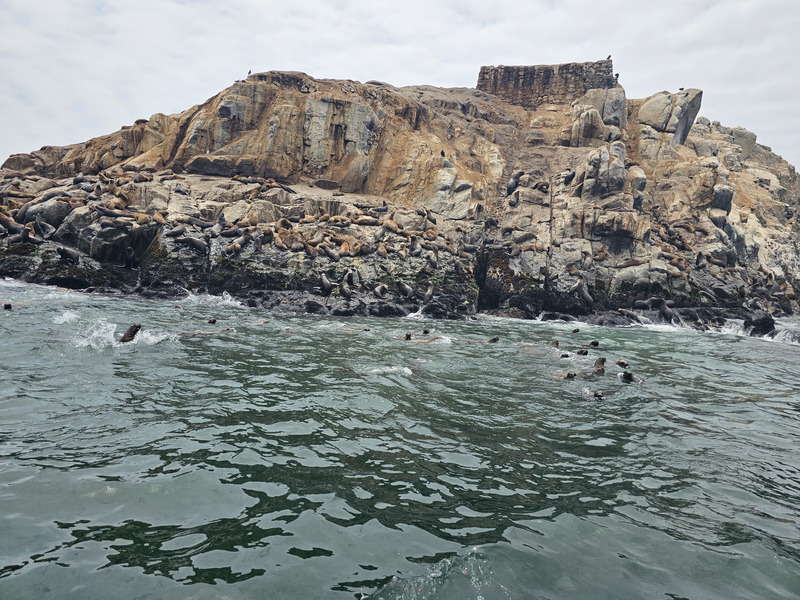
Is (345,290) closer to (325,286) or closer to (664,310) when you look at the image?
(325,286)

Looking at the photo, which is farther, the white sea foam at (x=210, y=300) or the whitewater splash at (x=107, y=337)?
the white sea foam at (x=210, y=300)

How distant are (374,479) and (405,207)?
32.9 m

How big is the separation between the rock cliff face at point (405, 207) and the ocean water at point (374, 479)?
13866mm

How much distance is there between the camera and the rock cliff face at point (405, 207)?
84.9ft

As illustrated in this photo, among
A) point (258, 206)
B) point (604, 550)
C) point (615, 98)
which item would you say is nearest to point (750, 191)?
point (615, 98)

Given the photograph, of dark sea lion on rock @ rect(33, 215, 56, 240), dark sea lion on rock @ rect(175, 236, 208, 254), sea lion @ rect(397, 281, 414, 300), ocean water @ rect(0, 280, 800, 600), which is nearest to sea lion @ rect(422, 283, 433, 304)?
sea lion @ rect(397, 281, 414, 300)

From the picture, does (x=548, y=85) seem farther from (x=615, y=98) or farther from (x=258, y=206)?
(x=258, y=206)

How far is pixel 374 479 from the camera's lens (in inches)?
242

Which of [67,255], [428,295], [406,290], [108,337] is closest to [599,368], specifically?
[428,295]

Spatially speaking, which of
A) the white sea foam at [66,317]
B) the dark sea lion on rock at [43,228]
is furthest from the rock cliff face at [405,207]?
the white sea foam at [66,317]

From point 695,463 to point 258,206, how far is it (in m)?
30.4

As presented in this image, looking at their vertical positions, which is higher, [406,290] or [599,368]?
[406,290]

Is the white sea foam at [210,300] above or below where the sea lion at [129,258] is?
below

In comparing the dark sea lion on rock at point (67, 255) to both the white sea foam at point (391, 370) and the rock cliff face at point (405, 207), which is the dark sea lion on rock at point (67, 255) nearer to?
the rock cliff face at point (405, 207)
